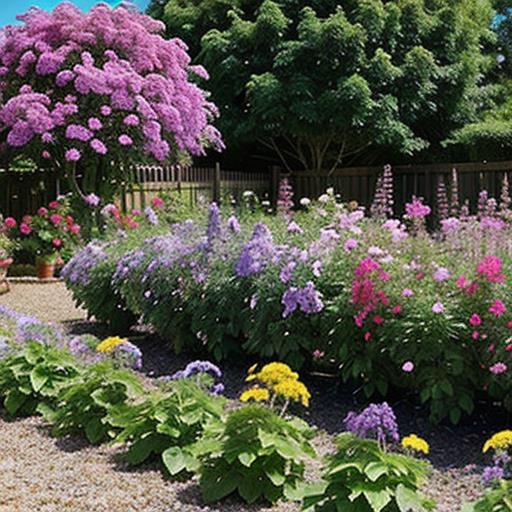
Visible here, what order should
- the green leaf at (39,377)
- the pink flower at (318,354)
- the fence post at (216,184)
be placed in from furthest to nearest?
the fence post at (216,184), the pink flower at (318,354), the green leaf at (39,377)

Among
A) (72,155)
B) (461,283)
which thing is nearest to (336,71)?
(72,155)

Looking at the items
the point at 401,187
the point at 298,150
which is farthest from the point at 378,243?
the point at 298,150

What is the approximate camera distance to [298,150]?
17.2 metres

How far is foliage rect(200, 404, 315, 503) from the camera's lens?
313 cm

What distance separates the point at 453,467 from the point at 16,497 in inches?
74.5

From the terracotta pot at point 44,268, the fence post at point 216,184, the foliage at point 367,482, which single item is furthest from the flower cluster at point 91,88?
the foliage at point 367,482

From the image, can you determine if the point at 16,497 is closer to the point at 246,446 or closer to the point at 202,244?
the point at 246,446

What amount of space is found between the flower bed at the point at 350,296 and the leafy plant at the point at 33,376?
3.84ft

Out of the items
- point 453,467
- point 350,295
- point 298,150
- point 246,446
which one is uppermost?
point 298,150

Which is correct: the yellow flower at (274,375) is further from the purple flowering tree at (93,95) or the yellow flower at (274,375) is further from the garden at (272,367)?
the purple flowering tree at (93,95)

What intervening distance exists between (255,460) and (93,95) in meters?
9.70

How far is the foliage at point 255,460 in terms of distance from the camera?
10.3 ft

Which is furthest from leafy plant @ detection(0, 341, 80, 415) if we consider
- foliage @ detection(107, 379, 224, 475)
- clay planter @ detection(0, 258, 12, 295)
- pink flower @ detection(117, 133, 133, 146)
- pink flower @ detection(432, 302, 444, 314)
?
pink flower @ detection(117, 133, 133, 146)

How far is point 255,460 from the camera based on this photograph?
3.21m
